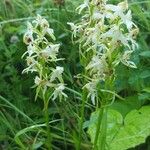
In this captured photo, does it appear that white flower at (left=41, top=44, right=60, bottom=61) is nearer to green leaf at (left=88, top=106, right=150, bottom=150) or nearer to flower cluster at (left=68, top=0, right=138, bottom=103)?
flower cluster at (left=68, top=0, right=138, bottom=103)

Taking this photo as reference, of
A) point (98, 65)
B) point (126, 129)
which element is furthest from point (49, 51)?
point (126, 129)

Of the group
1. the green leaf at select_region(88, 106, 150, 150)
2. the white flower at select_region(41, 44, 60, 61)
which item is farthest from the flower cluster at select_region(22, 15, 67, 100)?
the green leaf at select_region(88, 106, 150, 150)

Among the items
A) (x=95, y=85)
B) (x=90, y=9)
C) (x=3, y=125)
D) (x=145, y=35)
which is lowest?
(x=3, y=125)

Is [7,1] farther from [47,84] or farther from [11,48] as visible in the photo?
[47,84]

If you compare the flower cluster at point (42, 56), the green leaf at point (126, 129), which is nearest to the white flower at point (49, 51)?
the flower cluster at point (42, 56)

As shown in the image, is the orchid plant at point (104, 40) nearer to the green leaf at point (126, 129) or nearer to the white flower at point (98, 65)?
the white flower at point (98, 65)

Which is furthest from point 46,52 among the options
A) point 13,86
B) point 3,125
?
point 13,86
